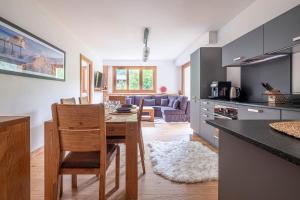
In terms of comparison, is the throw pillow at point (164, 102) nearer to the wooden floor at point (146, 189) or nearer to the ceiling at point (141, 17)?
the ceiling at point (141, 17)

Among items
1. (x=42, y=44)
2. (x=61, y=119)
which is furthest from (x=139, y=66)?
(x=61, y=119)

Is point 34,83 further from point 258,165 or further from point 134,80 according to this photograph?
point 134,80

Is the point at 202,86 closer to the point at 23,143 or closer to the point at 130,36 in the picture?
the point at 130,36

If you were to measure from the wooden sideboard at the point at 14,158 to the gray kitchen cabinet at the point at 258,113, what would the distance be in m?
2.22

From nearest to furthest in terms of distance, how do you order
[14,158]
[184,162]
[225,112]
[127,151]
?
[14,158] < [127,151] < [184,162] < [225,112]

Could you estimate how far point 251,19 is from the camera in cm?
335

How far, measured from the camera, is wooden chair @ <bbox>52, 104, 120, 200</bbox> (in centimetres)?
153

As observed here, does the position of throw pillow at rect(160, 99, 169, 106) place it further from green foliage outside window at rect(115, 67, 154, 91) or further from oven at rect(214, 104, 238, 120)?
oven at rect(214, 104, 238, 120)

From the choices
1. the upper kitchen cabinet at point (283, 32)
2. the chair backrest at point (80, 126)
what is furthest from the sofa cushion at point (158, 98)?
the chair backrest at point (80, 126)

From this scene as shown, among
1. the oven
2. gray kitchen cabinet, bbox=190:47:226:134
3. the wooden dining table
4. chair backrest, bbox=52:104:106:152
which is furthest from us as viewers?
gray kitchen cabinet, bbox=190:47:226:134

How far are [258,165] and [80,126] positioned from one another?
1.21 meters

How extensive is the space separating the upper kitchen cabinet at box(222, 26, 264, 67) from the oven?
2.56 feet

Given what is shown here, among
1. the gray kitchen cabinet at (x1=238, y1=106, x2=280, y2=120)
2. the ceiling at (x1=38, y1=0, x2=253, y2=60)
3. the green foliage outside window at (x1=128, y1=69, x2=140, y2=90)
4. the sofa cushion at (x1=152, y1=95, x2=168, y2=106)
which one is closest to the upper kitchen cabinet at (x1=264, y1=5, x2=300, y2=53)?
the gray kitchen cabinet at (x1=238, y1=106, x2=280, y2=120)

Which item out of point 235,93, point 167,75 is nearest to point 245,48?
point 235,93
